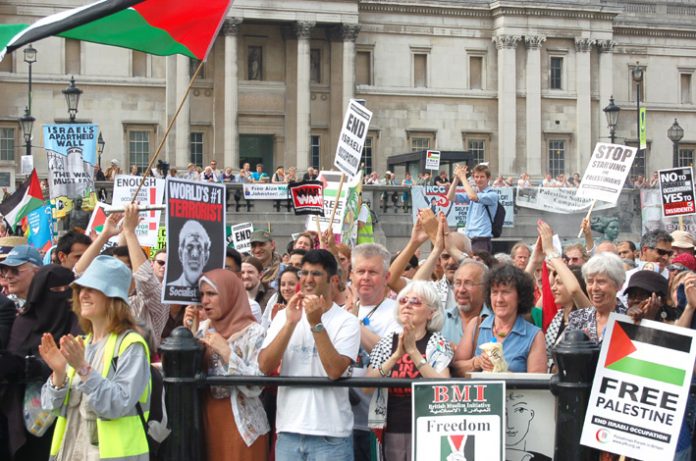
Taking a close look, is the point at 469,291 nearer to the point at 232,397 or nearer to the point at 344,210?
the point at 232,397

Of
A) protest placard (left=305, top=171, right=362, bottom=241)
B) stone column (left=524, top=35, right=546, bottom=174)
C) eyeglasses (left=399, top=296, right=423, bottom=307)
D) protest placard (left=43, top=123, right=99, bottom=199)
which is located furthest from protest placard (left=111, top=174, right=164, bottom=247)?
stone column (left=524, top=35, right=546, bottom=174)

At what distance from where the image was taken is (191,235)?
7949mm

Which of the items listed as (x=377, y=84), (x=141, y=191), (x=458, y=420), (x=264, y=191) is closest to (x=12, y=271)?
(x=458, y=420)

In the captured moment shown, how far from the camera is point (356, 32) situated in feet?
182

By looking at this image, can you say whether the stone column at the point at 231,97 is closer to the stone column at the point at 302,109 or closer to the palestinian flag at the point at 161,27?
the stone column at the point at 302,109

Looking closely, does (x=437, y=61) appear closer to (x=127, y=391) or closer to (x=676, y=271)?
(x=676, y=271)

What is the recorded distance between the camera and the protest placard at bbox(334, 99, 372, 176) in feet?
49.0

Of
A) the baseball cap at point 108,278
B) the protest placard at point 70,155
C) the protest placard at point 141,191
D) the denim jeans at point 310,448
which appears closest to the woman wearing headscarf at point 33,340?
the baseball cap at point 108,278

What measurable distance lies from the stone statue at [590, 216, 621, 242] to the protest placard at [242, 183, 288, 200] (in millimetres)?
8953

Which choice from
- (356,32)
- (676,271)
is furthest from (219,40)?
(676,271)

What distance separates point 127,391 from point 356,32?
49999 millimetres

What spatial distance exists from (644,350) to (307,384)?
177 cm

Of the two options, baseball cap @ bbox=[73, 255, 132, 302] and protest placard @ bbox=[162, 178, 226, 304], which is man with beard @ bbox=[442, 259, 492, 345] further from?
baseball cap @ bbox=[73, 255, 132, 302]

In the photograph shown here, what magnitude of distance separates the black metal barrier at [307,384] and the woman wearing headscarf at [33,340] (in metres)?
1.10
